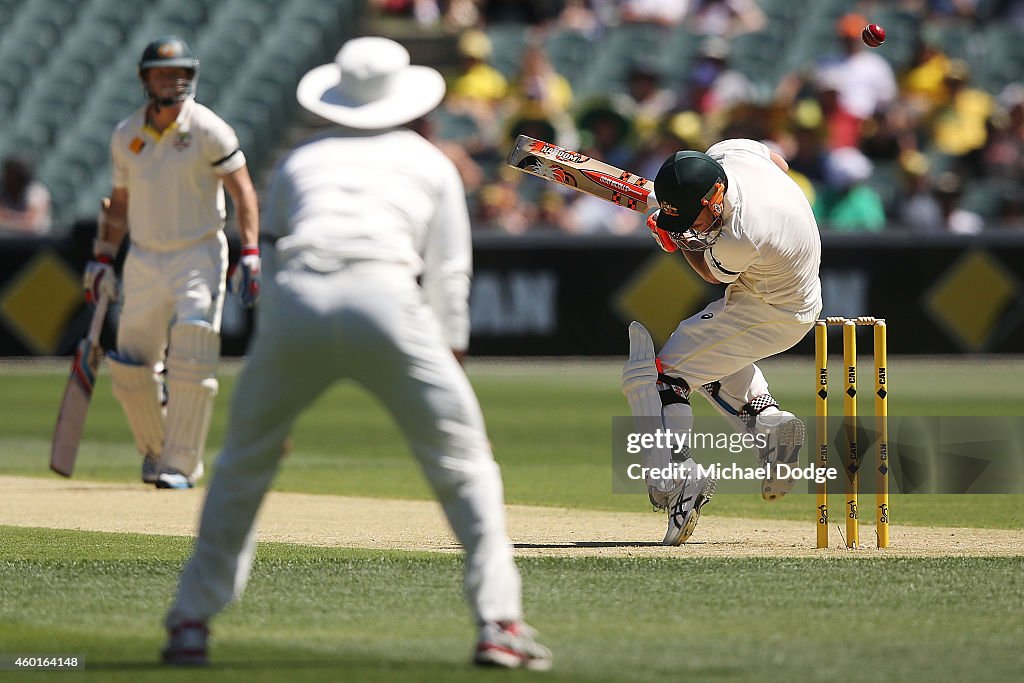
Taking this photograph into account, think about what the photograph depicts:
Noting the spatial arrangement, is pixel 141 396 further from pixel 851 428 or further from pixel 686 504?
pixel 851 428

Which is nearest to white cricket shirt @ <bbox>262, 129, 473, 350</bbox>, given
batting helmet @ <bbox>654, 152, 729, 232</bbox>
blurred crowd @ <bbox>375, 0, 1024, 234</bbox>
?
batting helmet @ <bbox>654, 152, 729, 232</bbox>

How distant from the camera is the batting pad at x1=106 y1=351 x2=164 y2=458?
9016mm

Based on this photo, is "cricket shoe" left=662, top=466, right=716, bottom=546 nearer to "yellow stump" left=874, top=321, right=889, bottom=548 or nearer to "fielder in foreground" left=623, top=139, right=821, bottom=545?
"fielder in foreground" left=623, top=139, right=821, bottom=545

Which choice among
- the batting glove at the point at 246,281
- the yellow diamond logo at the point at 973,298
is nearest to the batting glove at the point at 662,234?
the batting glove at the point at 246,281

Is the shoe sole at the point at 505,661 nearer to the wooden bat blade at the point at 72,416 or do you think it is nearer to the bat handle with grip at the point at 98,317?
the wooden bat blade at the point at 72,416

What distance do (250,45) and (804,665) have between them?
665 inches

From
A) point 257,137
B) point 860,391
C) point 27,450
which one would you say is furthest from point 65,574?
point 257,137

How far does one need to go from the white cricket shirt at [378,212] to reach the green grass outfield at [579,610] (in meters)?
0.96

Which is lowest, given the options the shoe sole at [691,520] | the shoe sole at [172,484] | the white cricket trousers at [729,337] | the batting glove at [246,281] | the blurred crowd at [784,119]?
the shoe sole at [691,520]

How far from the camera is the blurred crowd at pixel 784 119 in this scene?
16594 mm

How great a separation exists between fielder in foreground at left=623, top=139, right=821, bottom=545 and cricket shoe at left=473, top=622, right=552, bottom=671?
8.28ft

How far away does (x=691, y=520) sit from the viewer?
708 centimetres

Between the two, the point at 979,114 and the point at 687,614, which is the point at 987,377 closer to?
the point at 979,114

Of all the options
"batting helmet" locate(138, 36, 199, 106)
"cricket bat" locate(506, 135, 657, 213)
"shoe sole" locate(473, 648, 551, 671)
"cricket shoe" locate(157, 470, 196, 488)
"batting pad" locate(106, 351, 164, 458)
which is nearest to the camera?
"shoe sole" locate(473, 648, 551, 671)
